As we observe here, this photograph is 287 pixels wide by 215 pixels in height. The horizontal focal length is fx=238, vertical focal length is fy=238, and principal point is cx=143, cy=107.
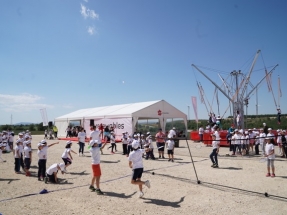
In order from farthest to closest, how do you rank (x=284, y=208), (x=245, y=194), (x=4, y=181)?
(x=4, y=181), (x=245, y=194), (x=284, y=208)

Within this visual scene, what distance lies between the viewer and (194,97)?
27.3 m

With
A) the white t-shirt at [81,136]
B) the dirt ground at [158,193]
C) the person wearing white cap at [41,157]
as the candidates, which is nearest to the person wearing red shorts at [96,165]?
the dirt ground at [158,193]

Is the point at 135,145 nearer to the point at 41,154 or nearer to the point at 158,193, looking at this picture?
the point at 158,193

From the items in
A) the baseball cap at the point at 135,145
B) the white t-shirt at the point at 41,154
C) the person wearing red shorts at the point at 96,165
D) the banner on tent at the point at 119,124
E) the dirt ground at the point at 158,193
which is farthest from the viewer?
the banner on tent at the point at 119,124

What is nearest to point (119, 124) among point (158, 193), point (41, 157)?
point (41, 157)

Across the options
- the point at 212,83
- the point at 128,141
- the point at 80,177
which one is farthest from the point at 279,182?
the point at 212,83

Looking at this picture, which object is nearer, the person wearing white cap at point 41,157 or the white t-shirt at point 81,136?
the person wearing white cap at point 41,157

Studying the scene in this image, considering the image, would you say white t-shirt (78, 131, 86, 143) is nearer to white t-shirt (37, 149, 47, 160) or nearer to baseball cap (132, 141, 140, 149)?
white t-shirt (37, 149, 47, 160)

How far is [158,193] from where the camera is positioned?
7.56m

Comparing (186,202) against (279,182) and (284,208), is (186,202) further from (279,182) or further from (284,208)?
(279,182)

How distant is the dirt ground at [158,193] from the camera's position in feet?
20.3

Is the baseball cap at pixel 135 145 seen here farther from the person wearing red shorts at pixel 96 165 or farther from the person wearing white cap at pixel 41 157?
the person wearing white cap at pixel 41 157

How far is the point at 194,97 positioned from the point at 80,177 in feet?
65.0

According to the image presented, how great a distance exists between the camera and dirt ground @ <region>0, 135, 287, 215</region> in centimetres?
619
